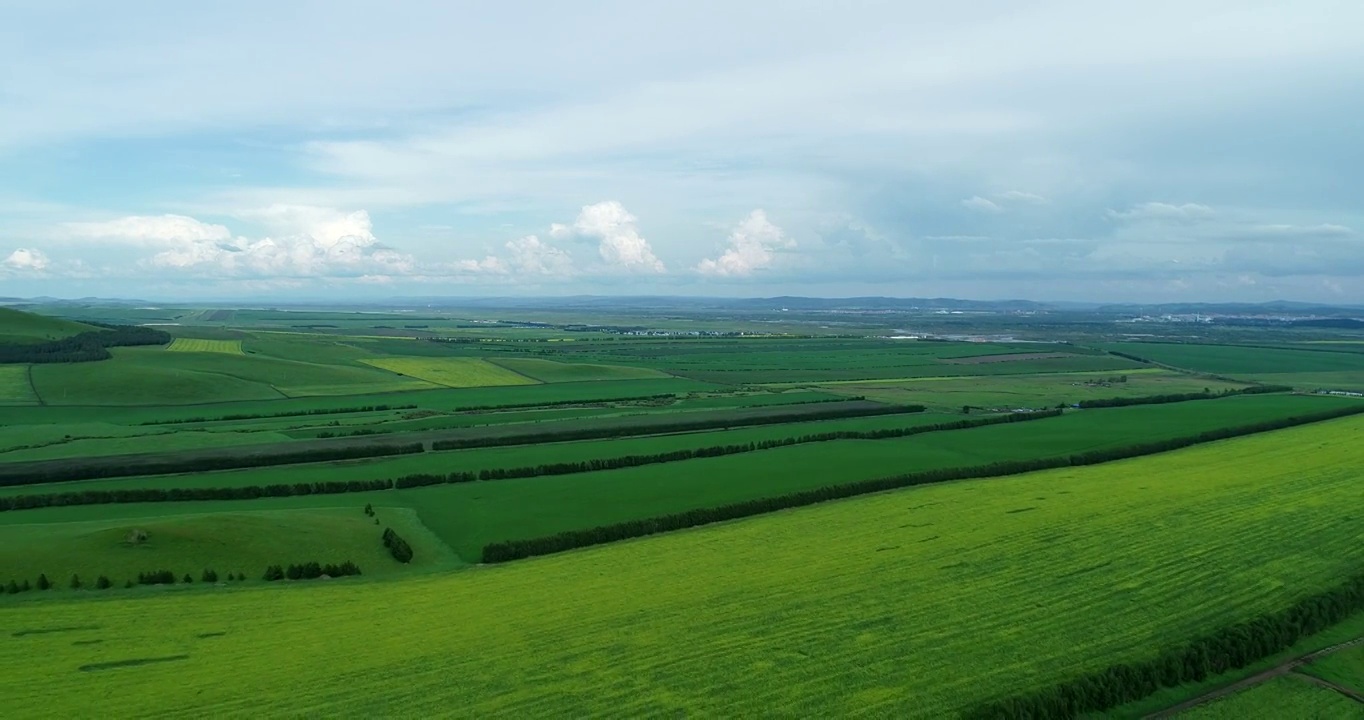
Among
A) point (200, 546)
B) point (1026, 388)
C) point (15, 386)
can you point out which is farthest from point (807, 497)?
point (15, 386)

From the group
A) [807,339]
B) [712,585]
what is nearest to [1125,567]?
[712,585]

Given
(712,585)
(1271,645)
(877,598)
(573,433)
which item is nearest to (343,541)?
(712,585)

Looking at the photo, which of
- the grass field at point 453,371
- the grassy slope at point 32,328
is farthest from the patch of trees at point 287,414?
the grassy slope at point 32,328

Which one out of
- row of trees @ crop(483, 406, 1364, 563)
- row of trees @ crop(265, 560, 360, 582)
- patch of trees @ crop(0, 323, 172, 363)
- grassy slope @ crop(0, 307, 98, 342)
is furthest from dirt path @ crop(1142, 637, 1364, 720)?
grassy slope @ crop(0, 307, 98, 342)

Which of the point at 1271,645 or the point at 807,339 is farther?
the point at 807,339

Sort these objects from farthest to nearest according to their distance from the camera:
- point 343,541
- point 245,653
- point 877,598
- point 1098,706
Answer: point 343,541 → point 877,598 → point 245,653 → point 1098,706

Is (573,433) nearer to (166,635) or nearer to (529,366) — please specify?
(166,635)

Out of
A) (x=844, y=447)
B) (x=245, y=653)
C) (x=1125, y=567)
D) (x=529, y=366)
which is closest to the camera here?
(x=245, y=653)
